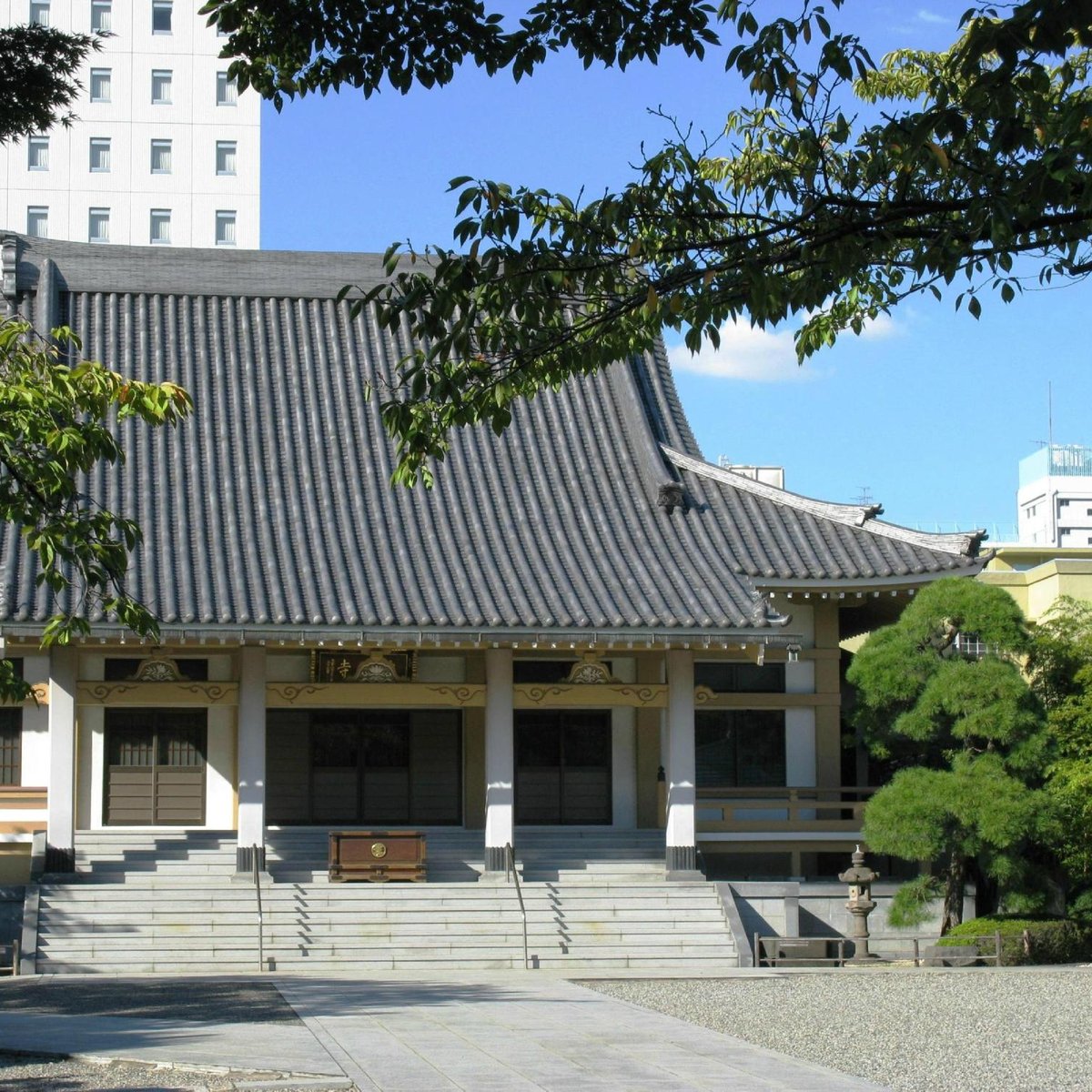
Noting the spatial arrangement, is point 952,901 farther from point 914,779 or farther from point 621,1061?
point 621,1061

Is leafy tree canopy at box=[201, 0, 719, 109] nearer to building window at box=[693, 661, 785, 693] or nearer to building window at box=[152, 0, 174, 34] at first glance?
building window at box=[693, 661, 785, 693]

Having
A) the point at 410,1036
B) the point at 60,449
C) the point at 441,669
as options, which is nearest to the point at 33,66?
the point at 60,449

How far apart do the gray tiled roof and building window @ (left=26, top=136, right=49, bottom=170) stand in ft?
99.4

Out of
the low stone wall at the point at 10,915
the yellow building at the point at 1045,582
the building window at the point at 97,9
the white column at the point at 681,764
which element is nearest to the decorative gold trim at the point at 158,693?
the low stone wall at the point at 10,915

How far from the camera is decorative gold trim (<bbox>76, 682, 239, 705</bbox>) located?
2238 cm

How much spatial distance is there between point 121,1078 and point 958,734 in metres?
13.3

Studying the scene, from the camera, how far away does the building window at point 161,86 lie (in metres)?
57.4

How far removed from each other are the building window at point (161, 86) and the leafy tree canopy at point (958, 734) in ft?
138

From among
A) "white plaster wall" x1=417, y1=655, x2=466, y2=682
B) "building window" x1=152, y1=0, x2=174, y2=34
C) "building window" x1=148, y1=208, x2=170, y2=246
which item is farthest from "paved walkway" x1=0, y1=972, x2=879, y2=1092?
"building window" x1=152, y1=0, x2=174, y2=34

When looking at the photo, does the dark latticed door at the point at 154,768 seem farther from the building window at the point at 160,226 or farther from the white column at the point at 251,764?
the building window at the point at 160,226

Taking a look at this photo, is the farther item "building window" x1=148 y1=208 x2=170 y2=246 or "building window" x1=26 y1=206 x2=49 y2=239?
"building window" x1=148 y1=208 x2=170 y2=246

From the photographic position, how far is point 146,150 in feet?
189

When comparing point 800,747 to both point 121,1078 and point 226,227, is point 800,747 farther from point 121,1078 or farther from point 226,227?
point 226,227

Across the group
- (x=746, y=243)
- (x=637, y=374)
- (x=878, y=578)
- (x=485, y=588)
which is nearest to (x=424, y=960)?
(x=485, y=588)
